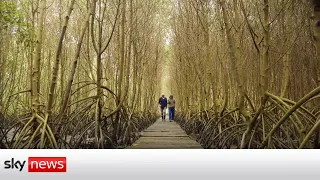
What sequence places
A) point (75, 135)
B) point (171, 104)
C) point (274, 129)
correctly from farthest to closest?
1. point (171, 104)
2. point (75, 135)
3. point (274, 129)

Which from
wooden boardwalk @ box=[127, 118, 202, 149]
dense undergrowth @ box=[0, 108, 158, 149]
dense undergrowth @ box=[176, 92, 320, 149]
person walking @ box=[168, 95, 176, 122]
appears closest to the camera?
dense undergrowth @ box=[176, 92, 320, 149]

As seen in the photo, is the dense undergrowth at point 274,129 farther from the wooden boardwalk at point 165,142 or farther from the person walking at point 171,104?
the person walking at point 171,104

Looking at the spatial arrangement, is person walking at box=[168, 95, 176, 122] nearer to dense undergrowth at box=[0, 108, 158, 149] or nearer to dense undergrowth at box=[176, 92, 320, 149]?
dense undergrowth at box=[0, 108, 158, 149]

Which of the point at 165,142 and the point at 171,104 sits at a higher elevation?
the point at 171,104

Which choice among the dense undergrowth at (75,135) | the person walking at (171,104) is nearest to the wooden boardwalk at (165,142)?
the dense undergrowth at (75,135)

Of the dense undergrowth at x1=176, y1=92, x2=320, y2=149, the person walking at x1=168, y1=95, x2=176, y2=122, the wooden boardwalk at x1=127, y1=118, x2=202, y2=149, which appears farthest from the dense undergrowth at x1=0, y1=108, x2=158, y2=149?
the person walking at x1=168, y1=95, x2=176, y2=122

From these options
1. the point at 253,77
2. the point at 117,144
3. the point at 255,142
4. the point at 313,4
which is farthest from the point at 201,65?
the point at 313,4

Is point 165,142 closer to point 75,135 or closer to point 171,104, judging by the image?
point 75,135

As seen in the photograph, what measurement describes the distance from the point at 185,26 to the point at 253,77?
9.63 ft

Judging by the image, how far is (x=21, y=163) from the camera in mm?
1673

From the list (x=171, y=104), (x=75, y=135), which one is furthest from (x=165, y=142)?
(x=171, y=104)

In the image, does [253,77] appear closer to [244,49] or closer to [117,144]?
[244,49]

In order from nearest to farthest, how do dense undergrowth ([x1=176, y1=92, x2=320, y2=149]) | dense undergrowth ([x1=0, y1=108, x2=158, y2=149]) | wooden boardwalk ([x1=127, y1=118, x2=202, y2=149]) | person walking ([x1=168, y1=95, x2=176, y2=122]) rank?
dense undergrowth ([x1=176, y1=92, x2=320, y2=149]) < dense undergrowth ([x1=0, y1=108, x2=158, y2=149]) < wooden boardwalk ([x1=127, y1=118, x2=202, y2=149]) < person walking ([x1=168, y1=95, x2=176, y2=122])

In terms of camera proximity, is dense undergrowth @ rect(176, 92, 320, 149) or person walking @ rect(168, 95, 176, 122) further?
person walking @ rect(168, 95, 176, 122)
